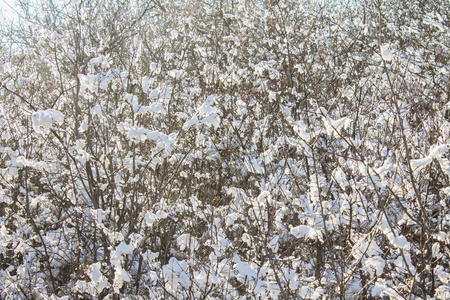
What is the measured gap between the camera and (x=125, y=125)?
3127mm

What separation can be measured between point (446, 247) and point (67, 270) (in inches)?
161

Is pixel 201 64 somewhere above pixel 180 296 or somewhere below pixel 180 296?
above

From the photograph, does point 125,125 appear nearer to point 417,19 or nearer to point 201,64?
point 201,64

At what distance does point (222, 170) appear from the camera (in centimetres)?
529

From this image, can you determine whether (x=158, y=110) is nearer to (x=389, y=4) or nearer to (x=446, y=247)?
(x=446, y=247)

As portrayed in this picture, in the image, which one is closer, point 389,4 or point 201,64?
point 201,64

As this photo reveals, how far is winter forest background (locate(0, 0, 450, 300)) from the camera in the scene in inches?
105

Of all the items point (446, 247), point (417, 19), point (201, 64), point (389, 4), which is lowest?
point (446, 247)

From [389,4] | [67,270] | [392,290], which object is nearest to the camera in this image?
[392,290]

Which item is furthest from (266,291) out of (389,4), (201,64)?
(389,4)

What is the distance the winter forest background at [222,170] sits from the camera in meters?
2.67

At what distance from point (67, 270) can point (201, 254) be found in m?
1.83

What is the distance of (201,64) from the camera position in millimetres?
6375

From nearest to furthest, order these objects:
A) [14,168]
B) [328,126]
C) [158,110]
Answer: [328,126] < [158,110] < [14,168]
